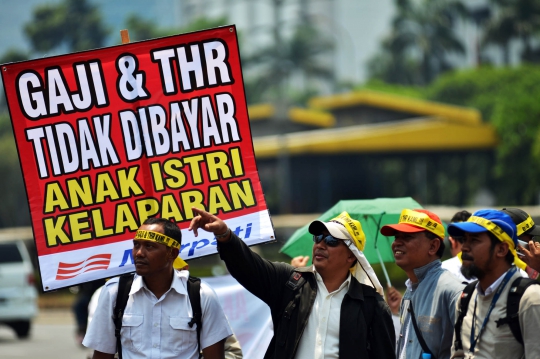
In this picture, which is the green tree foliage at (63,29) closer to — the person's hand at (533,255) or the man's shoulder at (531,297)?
the person's hand at (533,255)

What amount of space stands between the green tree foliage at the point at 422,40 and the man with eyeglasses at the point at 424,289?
70.3 meters

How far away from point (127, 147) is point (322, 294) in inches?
69.0

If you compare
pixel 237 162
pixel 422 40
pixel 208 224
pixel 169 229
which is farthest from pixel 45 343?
pixel 422 40

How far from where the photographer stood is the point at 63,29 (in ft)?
282

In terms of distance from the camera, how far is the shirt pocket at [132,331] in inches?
195

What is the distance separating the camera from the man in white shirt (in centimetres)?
497

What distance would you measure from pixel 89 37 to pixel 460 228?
84.1 m

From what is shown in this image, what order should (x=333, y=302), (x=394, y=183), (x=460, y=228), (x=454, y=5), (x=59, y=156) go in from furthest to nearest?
(x=454, y=5), (x=394, y=183), (x=59, y=156), (x=333, y=302), (x=460, y=228)

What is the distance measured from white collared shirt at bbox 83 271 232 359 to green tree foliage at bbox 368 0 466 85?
233 feet

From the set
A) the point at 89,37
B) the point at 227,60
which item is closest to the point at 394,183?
the point at 89,37

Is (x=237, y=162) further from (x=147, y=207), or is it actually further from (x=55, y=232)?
(x=55, y=232)

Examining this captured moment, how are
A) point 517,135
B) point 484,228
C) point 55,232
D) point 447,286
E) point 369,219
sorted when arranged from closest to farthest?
point 484,228, point 447,286, point 55,232, point 369,219, point 517,135

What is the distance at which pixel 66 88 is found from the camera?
6.02 metres

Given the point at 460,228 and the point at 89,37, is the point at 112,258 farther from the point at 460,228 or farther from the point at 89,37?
the point at 89,37
